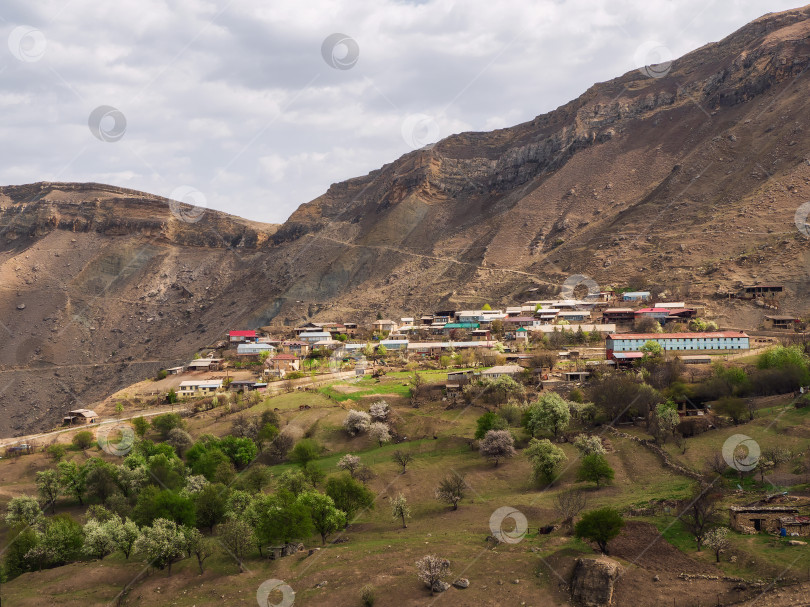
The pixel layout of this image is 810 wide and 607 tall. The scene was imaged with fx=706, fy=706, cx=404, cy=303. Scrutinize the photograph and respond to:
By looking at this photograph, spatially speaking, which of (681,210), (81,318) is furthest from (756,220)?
(81,318)

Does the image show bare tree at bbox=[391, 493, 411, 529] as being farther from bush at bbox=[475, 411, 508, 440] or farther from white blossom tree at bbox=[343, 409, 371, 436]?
white blossom tree at bbox=[343, 409, 371, 436]

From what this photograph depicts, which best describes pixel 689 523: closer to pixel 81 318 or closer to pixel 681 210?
pixel 681 210

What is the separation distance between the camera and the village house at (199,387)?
203 ft

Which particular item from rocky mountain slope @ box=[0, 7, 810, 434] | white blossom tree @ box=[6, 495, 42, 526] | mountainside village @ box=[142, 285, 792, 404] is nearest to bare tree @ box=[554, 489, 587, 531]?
mountainside village @ box=[142, 285, 792, 404]

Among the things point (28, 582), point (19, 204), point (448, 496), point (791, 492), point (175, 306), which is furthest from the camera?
point (19, 204)

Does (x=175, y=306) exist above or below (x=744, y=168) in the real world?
below

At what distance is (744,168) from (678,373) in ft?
182

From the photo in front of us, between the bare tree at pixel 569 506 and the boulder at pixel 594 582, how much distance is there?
158 inches

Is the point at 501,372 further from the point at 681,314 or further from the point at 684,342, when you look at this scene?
the point at 681,314

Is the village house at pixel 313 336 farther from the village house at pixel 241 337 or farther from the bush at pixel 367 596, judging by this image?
the bush at pixel 367 596

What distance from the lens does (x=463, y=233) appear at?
11962cm

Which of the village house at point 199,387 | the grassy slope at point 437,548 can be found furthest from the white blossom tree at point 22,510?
the village house at point 199,387

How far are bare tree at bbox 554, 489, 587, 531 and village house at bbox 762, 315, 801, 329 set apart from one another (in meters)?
38.3

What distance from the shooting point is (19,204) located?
15538cm
